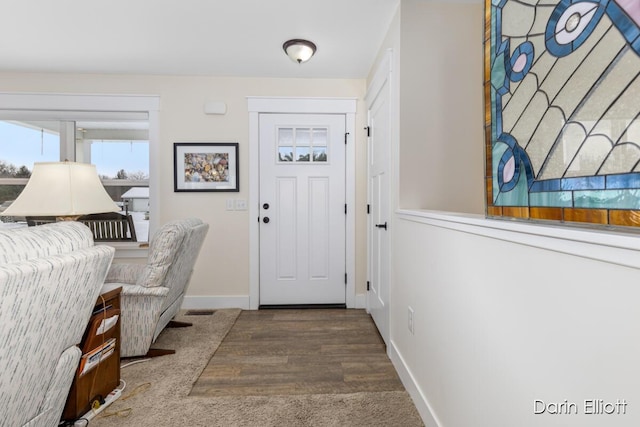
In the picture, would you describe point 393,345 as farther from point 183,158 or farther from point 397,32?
point 183,158

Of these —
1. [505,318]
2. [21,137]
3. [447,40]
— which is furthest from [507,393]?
[21,137]

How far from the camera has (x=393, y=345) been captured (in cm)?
214

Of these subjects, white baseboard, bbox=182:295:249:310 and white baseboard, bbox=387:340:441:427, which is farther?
white baseboard, bbox=182:295:249:310

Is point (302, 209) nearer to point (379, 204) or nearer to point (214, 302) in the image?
point (379, 204)

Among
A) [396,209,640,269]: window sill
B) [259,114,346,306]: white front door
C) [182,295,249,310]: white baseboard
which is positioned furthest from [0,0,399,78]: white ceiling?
[182,295,249,310]: white baseboard

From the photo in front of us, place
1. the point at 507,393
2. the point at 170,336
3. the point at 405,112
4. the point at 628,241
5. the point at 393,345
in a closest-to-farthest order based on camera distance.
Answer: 1. the point at 628,241
2. the point at 507,393
3. the point at 405,112
4. the point at 393,345
5. the point at 170,336

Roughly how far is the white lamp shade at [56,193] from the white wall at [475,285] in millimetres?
1989

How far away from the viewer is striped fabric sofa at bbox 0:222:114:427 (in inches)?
37.8

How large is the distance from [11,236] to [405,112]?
1.90m

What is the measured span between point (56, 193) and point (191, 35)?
1.48 m

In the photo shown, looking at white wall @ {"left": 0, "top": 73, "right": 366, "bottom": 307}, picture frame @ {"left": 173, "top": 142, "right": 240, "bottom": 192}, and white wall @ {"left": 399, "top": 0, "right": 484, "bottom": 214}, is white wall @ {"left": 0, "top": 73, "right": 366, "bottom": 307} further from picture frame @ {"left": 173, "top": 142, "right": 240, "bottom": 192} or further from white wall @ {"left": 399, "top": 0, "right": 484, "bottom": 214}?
→ white wall @ {"left": 399, "top": 0, "right": 484, "bottom": 214}

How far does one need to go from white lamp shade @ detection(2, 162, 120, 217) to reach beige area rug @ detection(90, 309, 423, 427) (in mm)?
1093

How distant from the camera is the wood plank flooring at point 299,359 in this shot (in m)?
1.88

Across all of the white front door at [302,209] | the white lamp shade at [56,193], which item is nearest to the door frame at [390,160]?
the white front door at [302,209]
